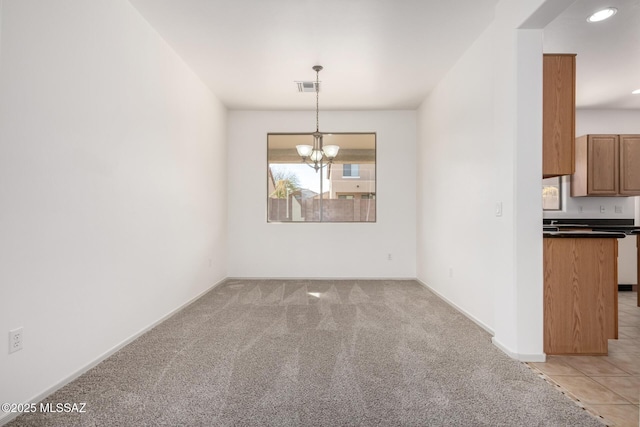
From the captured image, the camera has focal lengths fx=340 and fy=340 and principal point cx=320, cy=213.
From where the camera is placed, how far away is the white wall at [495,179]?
2477mm

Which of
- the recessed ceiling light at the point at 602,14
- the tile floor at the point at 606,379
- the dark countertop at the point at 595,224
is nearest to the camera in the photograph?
the tile floor at the point at 606,379

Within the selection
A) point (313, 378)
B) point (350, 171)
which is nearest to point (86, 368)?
point (313, 378)

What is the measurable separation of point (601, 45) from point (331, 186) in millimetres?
3780

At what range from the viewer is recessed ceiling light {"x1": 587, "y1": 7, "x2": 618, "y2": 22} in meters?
2.83

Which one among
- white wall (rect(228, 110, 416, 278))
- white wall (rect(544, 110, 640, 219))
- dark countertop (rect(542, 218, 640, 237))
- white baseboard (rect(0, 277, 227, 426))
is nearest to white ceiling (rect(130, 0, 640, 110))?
white wall (rect(544, 110, 640, 219))

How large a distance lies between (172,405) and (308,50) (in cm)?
333

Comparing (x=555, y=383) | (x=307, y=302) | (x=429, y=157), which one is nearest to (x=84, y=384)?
(x=307, y=302)

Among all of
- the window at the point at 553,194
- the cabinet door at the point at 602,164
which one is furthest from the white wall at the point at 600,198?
the cabinet door at the point at 602,164

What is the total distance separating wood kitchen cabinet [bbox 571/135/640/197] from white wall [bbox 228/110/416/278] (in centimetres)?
251

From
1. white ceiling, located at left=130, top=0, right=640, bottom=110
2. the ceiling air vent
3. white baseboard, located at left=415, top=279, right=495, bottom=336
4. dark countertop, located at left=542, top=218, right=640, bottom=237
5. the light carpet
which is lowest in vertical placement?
white baseboard, located at left=415, top=279, right=495, bottom=336

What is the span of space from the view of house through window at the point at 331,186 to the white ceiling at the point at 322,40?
1.09m

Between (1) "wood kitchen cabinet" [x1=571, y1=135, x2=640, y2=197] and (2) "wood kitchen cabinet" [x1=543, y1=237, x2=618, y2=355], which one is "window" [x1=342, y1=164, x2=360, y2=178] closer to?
(1) "wood kitchen cabinet" [x1=571, y1=135, x2=640, y2=197]

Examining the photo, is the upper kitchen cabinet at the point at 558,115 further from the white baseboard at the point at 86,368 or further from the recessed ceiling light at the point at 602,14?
the white baseboard at the point at 86,368

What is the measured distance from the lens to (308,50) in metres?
3.58
